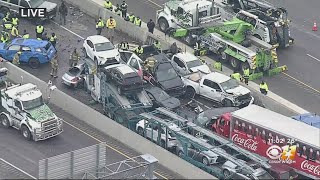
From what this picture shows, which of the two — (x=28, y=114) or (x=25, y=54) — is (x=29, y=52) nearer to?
(x=25, y=54)

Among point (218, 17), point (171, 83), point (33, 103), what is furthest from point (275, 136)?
point (218, 17)

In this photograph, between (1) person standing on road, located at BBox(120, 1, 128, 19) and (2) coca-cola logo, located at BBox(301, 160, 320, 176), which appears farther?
(1) person standing on road, located at BBox(120, 1, 128, 19)

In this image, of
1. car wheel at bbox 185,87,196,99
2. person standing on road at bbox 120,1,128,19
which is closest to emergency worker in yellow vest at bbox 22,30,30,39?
person standing on road at bbox 120,1,128,19

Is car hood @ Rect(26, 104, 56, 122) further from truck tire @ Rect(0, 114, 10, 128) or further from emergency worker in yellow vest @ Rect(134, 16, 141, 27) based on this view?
emergency worker in yellow vest @ Rect(134, 16, 141, 27)

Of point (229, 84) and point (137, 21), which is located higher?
point (229, 84)

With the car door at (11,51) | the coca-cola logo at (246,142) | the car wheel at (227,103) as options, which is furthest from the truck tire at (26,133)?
the car wheel at (227,103)

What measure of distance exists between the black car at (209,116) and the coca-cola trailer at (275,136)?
0.40 meters

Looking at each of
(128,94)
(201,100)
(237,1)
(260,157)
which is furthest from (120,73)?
(237,1)

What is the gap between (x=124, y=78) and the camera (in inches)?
2298

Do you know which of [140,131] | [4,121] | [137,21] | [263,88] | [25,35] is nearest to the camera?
[140,131]

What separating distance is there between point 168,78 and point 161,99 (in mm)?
2669

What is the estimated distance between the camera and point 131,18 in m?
69.1

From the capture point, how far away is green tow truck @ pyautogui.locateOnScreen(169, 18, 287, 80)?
64625 millimetres
